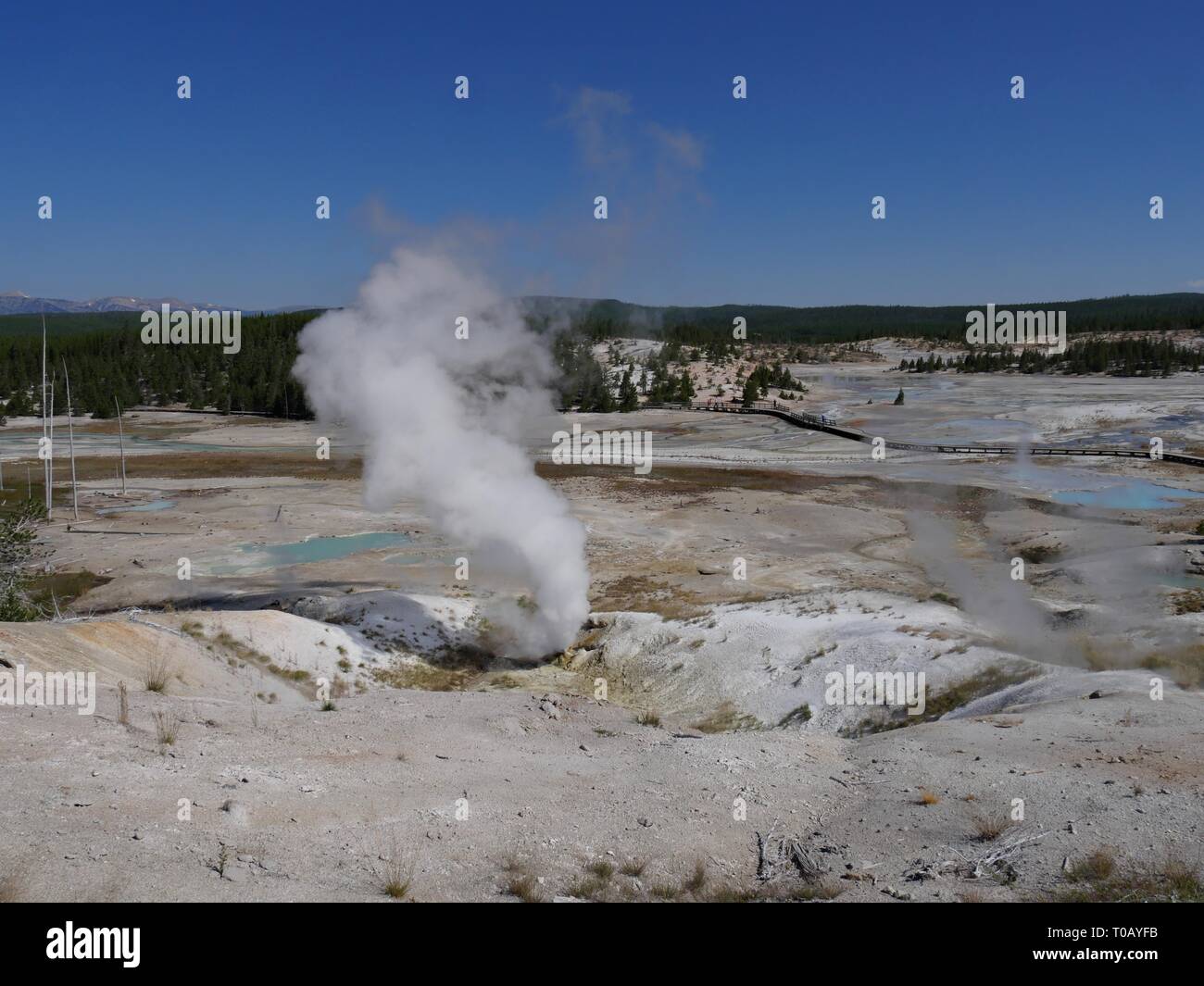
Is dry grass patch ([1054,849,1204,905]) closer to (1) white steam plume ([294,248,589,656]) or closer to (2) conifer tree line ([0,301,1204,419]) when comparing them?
(1) white steam plume ([294,248,589,656])

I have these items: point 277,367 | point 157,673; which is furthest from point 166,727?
point 277,367

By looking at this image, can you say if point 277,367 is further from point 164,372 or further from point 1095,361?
point 1095,361

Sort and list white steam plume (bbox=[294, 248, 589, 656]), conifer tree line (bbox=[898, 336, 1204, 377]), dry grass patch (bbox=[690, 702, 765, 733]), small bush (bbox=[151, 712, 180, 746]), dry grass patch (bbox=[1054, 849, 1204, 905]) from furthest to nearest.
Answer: conifer tree line (bbox=[898, 336, 1204, 377]), white steam plume (bbox=[294, 248, 589, 656]), dry grass patch (bbox=[690, 702, 765, 733]), small bush (bbox=[151, 712, 180, 746]), dry grass patch (bbox=[1054, 849, 1204, 905])

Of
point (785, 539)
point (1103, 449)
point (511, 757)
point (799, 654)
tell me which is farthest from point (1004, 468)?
point (511, 757)

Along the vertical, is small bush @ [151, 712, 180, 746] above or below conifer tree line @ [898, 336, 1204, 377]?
below

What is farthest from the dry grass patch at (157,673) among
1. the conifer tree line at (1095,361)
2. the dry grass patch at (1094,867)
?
the conifer tree line at (1095,361)

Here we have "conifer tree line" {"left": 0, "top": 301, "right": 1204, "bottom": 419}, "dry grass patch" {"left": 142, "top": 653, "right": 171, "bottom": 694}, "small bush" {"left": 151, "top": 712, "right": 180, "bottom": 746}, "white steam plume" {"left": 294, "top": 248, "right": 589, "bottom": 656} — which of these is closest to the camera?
"small bush" {"left": 151, "top": 712, "right": 180, "bottom": 746}

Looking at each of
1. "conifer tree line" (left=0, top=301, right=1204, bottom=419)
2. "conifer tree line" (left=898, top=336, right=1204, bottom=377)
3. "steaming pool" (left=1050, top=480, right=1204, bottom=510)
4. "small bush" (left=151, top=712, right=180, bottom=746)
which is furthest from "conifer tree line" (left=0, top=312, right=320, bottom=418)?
"conifer tree line" (left=898, top=336, right=1204, bottom=377)
